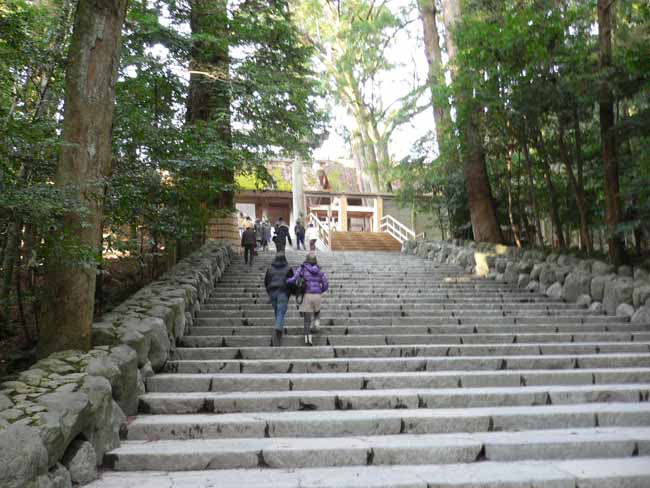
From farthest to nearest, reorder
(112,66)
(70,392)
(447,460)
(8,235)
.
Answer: (8,235)
(112,66)
(447,460)
(70,392)

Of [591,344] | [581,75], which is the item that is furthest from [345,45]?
[591,344]

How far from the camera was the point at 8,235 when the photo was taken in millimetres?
6000

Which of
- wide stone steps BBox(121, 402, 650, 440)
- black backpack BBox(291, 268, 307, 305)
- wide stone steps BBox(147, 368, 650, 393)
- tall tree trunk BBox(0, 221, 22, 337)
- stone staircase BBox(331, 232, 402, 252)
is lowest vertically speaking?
wide stone steps BBox(121, 402, 650, 440)

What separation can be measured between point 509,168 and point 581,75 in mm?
5468

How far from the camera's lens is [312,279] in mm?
7469

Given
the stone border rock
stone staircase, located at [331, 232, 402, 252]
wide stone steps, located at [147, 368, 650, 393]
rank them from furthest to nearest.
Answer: stone staircase, located at [331, 232, 402, 252], wide stone steps, located at [147, 368, 650, 393], the stone border rock

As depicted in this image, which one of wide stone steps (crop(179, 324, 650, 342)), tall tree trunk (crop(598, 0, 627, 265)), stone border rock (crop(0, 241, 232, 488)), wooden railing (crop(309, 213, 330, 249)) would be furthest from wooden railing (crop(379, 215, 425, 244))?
stone border rock (crop(0, 241, 232, 488))

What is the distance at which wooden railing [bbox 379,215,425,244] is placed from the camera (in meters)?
21.9

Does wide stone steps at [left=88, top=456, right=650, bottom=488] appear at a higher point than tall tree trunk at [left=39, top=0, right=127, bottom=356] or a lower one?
lower

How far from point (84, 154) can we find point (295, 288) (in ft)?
11.3

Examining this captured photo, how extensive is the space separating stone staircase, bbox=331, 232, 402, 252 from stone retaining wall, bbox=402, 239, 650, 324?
6.33 m

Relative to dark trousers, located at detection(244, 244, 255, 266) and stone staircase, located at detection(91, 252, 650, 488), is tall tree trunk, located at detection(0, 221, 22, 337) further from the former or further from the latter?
dark trousers, located at detection(244, 244, 255, 266)

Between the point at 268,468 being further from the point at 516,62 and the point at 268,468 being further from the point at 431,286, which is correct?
the point at 516,62

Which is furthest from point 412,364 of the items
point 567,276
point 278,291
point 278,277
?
point 567,276
